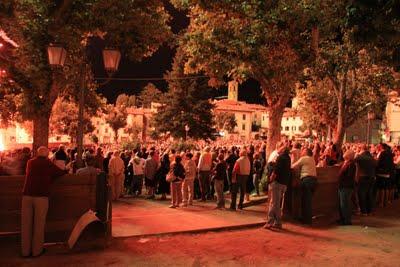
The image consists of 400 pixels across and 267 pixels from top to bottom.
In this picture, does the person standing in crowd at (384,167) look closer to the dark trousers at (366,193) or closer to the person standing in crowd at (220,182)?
the dark trousers at (366,193)

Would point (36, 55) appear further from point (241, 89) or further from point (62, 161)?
point (241, 89)

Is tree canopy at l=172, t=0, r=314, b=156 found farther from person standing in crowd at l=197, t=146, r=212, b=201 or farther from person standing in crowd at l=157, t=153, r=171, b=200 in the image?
person standing in crowd at l=157, t=153, r=171, b=200

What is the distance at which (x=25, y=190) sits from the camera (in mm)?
8172

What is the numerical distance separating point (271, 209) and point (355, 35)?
14.7 ft

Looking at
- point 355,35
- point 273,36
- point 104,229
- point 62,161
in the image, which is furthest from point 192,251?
point 273,36

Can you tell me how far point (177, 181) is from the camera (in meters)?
14.0

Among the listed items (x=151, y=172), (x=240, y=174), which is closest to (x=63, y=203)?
(x=240, y=174)

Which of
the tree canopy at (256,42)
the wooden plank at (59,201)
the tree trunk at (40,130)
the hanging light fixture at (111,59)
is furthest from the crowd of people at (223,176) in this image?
the tree canopy at (256,42)

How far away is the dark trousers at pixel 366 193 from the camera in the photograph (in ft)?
43.4

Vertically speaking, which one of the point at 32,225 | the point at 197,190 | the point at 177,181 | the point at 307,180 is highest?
the point at 307,180

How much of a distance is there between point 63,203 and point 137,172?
305 inches

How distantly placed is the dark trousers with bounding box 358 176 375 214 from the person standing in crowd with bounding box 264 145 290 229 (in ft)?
10.6

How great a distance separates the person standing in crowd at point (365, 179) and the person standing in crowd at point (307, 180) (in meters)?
1.91

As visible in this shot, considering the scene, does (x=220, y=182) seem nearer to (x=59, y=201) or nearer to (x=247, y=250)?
(x=247, y=250)
